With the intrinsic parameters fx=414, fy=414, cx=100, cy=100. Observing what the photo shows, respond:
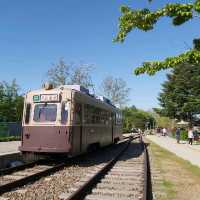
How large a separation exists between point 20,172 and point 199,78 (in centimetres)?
3520

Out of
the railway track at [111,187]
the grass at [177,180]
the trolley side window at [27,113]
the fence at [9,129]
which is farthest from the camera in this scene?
the fence at [9,129]

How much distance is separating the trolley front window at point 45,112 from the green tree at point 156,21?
4036 mm

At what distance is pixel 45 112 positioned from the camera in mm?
15680

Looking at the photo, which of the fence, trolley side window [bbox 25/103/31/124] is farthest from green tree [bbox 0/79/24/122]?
trolley side window [bbox 25/103/31/124]

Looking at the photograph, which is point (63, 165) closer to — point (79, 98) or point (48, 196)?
point (79, 98)

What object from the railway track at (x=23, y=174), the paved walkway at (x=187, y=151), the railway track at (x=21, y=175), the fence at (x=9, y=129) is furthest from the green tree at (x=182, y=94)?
the railway track at (x=21, y=175)

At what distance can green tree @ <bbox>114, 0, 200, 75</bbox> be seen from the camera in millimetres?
11352

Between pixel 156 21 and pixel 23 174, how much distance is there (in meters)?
6.12

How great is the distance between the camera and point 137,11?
1261 cm

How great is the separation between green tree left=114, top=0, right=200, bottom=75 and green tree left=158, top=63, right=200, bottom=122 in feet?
125

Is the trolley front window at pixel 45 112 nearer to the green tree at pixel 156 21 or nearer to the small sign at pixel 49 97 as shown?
the small sign at pixel 49 97

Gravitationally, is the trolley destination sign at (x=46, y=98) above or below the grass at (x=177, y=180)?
above

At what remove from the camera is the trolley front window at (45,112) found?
50.7ft

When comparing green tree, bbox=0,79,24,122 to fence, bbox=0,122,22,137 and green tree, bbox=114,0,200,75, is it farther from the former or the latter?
green tree, bbox=114,0,200,75
